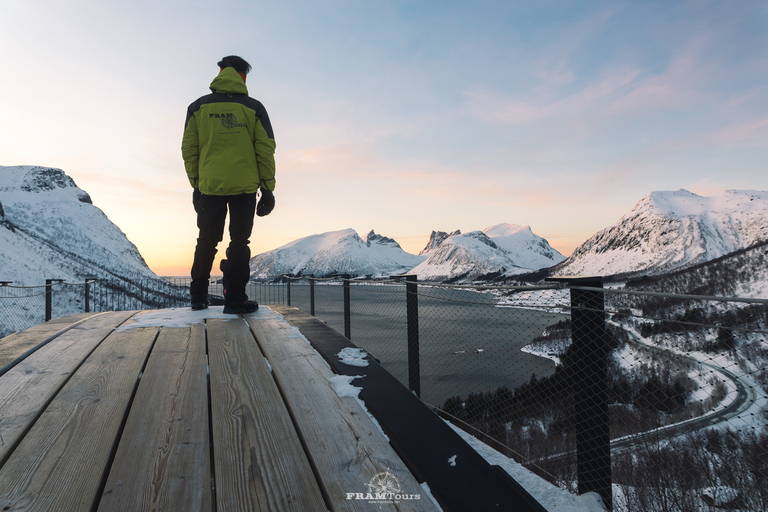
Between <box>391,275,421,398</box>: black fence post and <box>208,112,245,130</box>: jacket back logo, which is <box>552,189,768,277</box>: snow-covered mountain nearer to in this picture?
<box>391,275,421,398</box>: black fence post

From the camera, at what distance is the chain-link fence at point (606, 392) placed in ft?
7.23

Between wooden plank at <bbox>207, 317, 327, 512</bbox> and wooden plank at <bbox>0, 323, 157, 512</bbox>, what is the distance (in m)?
0.28

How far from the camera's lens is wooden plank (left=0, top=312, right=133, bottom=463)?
3.90ft

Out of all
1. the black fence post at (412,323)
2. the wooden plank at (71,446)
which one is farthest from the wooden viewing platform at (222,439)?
the black fence post at (412,323)

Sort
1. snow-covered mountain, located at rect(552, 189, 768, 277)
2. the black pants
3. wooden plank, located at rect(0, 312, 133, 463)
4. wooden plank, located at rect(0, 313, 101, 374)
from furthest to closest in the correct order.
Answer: snow-covered mountain, located at rect(552, 189, 768, 277) < the black pants < wooden plank, located at rect(0, 313, 101, 374) < wooden plank, located at rect(0, 312, 133, 463)

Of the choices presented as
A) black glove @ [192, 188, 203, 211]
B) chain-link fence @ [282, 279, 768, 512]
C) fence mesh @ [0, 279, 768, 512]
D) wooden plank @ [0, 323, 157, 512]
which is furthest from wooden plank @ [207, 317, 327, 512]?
black glove @ [192, 188, 203, 211]

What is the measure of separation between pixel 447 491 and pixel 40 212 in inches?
4202

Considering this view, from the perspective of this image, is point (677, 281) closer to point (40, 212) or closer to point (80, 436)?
point (80, 436)

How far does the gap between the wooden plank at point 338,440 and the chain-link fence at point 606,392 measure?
784mm

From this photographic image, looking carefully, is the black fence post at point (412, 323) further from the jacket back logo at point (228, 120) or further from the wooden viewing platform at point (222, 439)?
the jacket back logo at point (228, 120)

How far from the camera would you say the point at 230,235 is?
339 centimetres

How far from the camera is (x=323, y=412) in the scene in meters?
1.34

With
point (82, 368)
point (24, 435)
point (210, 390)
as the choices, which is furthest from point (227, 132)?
point (24, 435)

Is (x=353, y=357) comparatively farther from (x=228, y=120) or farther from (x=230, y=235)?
(x=228, y=120)
